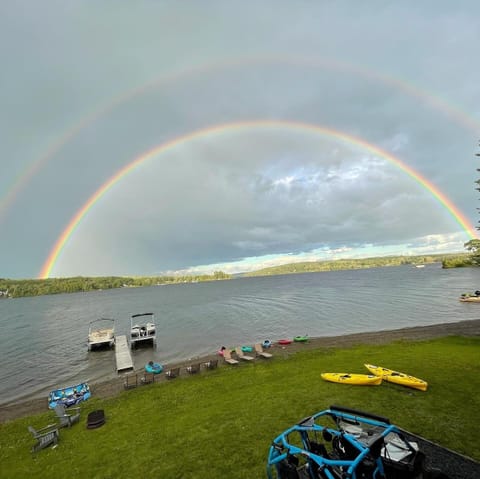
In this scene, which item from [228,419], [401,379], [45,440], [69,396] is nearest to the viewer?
[228,419]

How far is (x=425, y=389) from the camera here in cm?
1572

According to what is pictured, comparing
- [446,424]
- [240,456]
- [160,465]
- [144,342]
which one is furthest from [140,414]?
[144,342]

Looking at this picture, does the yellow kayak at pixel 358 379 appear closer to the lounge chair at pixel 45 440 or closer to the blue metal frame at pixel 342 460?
Result: the blue metal frame at pixel 342 460

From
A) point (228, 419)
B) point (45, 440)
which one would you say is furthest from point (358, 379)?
point (45, 440)

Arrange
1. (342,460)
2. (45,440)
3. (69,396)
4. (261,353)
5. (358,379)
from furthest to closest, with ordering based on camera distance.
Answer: (261,353), (69,396), (358,379), (45,440), (342,460)

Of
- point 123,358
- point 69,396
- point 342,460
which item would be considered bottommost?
point 123,358

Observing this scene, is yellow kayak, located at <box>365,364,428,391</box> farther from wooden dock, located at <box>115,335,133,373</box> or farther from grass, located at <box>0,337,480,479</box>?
wooden dock, located at <box>115,335,133,373</box>

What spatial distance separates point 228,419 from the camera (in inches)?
573

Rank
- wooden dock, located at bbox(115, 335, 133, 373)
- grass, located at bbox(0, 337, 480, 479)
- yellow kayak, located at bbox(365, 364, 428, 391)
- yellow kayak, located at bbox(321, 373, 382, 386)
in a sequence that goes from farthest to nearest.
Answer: wooden dock, located at bbox(115, 335, 133, 373) → yellow kayak, located at bbox(321, 373, 382, 386) → yellow kayak, located at bbox(365, 364, 428, 391) → grass, located at bbox(0, 337, 480, 479)

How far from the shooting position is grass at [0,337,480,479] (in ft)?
37.3

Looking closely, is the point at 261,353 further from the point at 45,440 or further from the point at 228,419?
the point at 45,440

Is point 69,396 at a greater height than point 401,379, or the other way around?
point 401,379

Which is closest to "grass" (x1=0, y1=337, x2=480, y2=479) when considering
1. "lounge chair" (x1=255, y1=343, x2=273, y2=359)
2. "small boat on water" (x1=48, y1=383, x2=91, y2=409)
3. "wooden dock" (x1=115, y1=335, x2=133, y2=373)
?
"small boat on water" (x1=48, y1=383, x2=91, y2=409)

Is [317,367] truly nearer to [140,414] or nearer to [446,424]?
[446,424]
